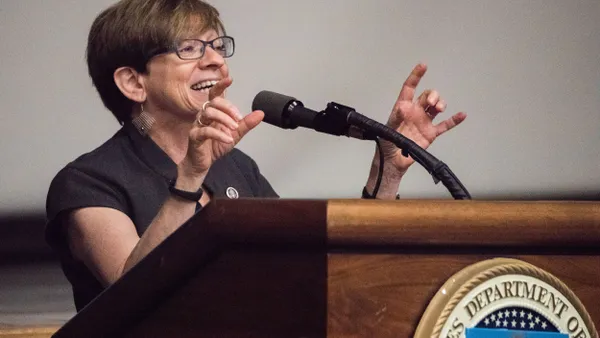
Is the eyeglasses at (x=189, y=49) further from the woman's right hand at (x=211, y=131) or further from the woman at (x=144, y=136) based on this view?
the woman's right hand at (x=211, y=131)

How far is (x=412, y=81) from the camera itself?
1.39m

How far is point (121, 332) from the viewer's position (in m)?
0.69

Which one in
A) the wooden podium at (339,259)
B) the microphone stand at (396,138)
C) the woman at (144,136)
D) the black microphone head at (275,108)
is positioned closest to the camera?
the wooden podium at (339,259)

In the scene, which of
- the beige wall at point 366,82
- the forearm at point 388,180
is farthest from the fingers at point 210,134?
the beige wall at point 366,82

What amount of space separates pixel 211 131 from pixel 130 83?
632 millimetres

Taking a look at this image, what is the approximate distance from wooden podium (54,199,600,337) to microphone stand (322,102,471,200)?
344 mm

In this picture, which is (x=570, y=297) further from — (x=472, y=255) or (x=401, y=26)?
(x=401, y=26)

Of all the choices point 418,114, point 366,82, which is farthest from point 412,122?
point 366,82

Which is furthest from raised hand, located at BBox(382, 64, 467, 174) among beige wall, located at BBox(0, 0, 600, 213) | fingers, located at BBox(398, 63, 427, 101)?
beige wall, located at BBox(0, 0, 600, 213)

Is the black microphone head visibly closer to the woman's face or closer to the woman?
the woman

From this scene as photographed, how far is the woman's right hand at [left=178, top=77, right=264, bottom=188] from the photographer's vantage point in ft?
3.43

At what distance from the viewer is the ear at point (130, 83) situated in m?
1.61

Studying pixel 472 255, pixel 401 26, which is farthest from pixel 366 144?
pixel 472 255

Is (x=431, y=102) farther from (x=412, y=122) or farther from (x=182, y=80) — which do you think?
(x=182, y=80)
